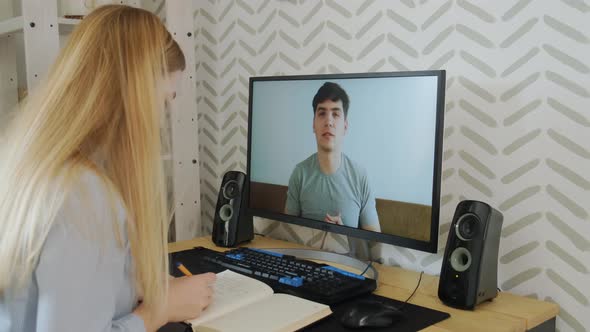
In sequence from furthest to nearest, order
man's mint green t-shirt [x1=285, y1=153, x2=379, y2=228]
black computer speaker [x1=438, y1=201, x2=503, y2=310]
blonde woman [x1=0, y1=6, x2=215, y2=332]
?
man's mint green t-shirt [x1=285, y1=153, x2=379, y2=228] < black computer speaker [x1=438, y1=201, x2=503, y2=310] < blonde woman [x1=0, y1=6, x2=215, y2=332]

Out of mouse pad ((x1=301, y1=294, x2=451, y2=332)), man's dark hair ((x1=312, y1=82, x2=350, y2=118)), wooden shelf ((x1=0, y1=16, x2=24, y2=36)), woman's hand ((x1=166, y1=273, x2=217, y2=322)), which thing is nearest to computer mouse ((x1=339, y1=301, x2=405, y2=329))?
mouse pad ((x1=301, y1=294, x2=451, y2=332))

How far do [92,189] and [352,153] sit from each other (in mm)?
665

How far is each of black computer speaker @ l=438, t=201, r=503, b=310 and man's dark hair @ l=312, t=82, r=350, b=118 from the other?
377 mm

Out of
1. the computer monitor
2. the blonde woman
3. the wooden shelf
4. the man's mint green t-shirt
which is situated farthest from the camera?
the wooden shelf

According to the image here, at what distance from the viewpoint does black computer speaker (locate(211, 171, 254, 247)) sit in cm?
160

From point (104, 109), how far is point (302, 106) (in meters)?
0.66

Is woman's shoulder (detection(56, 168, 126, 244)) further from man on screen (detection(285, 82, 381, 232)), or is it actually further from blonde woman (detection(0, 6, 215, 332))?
man on screen (detection(285, 82, 381, 232))

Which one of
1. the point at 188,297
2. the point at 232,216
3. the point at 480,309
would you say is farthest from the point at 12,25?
the point at 480,309

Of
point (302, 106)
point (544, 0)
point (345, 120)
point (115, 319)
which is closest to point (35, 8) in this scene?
point (302, 106)

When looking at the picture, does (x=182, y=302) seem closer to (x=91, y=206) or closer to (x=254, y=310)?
(x=254, y=310)

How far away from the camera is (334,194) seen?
1364mm

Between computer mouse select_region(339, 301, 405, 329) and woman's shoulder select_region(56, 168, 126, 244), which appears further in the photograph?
computer mouse select_region(339, 301, 405, 329)

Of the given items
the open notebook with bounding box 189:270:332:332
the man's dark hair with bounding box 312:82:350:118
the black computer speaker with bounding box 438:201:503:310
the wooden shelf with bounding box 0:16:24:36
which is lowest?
the open notebook with bounding box 189:270:332:332

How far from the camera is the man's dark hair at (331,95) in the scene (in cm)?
133
